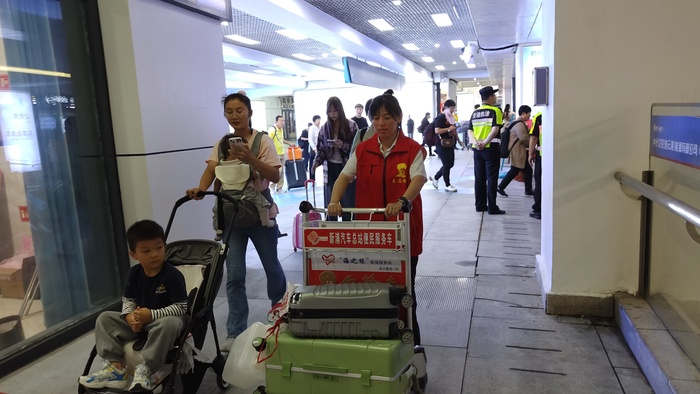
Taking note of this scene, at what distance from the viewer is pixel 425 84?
90.4 feet

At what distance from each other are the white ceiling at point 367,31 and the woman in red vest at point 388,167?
19.1 ft

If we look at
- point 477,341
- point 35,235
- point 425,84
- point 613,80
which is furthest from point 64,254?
point 425,84

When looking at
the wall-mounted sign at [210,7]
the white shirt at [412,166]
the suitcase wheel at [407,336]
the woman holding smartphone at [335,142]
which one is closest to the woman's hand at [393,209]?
the white shirt at [412,166]

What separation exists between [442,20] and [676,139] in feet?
32.7

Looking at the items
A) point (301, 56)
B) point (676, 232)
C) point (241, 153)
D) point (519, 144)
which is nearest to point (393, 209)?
point (241, 153)

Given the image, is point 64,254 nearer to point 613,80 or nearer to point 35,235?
point 35,235

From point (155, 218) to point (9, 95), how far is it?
128cm

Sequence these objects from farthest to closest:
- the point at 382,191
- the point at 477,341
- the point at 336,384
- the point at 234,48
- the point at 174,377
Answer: the point at 234,48 < the point at 477,341 < the point at 382,191 < the point at 174,377 < the point at 336,384

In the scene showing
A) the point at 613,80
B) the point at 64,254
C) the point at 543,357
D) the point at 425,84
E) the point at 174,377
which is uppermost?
the point at 425,84

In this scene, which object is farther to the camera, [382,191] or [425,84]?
[425,84]

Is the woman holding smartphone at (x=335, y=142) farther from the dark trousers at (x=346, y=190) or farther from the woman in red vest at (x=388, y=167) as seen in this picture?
the woman in red vest at (x=388, y=167)

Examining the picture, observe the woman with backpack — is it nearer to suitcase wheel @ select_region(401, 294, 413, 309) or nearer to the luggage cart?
the luggage cart

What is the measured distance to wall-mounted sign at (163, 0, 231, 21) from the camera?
4348 millimetres

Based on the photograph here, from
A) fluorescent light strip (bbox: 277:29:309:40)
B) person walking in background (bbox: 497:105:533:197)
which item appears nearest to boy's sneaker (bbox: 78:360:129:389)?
person walking in background (bbox: 497:105:533:197)
